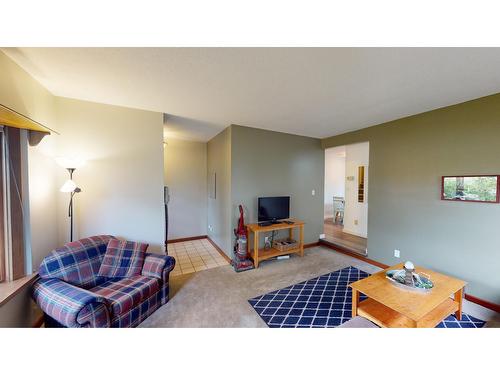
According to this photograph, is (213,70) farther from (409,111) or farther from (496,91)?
(496,91)

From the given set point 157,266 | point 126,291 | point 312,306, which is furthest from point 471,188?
point 126,291

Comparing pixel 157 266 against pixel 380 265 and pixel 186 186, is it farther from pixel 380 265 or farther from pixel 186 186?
pixel 380 265

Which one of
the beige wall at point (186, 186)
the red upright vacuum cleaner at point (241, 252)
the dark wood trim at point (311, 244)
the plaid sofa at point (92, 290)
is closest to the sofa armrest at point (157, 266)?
the plaid sofa at point (92, 290)

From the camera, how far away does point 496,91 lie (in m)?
1.96

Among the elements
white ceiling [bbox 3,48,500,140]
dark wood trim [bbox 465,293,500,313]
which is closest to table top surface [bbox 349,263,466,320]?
dark wood trim [bbox 465,293,500,313]

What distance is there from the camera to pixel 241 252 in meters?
3.02

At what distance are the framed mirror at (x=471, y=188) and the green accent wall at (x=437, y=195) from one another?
0.20ft

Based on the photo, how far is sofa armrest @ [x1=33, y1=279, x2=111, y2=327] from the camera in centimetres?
134

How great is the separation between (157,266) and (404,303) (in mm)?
2304

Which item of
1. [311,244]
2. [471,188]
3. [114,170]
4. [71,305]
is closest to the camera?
[71,305]

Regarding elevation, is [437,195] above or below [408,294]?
above

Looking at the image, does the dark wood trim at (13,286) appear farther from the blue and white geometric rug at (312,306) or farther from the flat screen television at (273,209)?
the flat screen television at (273,209)
